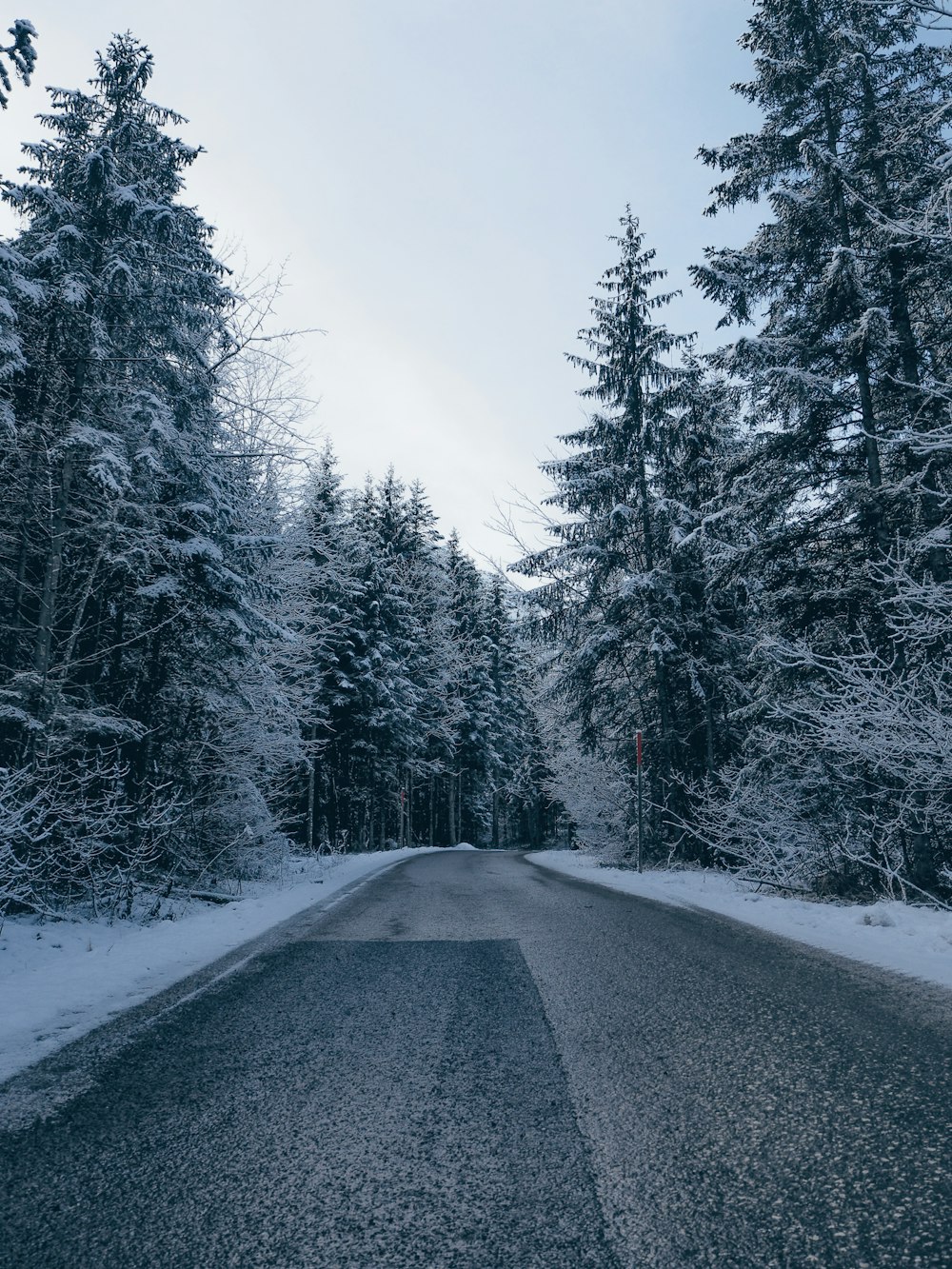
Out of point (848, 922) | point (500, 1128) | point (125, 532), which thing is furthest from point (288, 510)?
point (500, 1128)

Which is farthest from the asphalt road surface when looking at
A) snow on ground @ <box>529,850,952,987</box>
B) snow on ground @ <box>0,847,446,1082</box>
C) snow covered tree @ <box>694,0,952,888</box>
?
snow covered tree @ <box>694,0,952,888</box>

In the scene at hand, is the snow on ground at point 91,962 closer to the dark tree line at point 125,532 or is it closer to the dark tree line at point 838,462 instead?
the dark tree line at point 125,532

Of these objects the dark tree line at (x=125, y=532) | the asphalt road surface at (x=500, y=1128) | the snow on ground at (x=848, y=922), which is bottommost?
the snow on ground at (x=848, y=922)

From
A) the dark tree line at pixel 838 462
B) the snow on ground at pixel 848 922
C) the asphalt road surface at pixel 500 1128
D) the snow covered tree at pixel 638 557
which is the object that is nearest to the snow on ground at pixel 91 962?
the asphalt road surface at pixel 500 1128

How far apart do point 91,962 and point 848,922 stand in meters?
7.27

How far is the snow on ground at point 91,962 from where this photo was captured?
3.96m

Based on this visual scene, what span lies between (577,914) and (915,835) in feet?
16.6

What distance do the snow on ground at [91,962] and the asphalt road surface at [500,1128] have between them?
1.17 ft

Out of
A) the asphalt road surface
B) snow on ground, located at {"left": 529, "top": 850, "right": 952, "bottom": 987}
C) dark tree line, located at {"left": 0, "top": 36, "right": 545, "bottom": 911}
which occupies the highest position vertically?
dark tree line, located at {"left": 0, "top": 36, "right": 545, "bottom": 911}

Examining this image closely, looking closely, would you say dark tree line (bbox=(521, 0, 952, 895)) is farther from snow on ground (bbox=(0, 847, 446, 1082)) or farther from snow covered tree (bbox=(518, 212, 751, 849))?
snow on ground (bbox=(0, 847, 446, 1082))

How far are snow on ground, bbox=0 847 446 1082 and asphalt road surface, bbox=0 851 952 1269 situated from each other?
0.36m

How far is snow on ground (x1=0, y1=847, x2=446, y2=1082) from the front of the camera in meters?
3.96

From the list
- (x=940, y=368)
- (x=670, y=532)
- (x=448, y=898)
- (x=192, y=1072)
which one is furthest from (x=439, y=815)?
(x=192, y=1072)

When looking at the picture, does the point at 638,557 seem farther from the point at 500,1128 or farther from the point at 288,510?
the point at 500,1128
